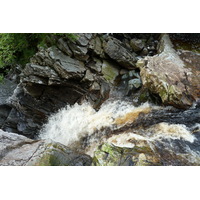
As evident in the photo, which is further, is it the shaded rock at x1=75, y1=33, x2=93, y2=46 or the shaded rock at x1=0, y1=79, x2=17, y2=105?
the shaded rock at x1=0, y1=79, x2=17, y2=105

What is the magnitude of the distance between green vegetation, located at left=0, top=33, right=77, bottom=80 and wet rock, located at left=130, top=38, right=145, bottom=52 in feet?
9.86

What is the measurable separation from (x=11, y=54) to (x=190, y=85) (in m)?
7.31

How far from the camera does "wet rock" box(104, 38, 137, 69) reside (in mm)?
7684

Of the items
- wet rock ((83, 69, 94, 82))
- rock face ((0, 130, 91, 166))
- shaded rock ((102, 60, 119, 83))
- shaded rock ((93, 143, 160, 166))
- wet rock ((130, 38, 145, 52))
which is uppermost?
wet rock ((130, 38, 145, 52))

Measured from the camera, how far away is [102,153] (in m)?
3.93

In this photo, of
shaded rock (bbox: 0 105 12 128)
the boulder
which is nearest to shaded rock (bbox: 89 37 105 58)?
the boulder

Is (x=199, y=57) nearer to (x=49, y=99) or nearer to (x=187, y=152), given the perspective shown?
(x=187, y=152)

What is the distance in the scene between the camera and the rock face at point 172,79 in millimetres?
5629

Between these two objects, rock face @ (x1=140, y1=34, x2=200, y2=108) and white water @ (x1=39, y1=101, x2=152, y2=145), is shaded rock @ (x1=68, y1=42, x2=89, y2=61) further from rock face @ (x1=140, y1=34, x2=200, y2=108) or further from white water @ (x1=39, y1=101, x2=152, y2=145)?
rock face @ (x1=140, y1=34, x2=200, y2=108)

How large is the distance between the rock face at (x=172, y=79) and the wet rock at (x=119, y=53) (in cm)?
127

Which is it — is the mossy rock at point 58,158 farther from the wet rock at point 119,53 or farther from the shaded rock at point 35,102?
the wet rock at point 119,53

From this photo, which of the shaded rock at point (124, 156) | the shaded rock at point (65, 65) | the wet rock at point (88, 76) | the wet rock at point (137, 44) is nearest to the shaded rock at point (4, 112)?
the shaded rock at point (65, 65)

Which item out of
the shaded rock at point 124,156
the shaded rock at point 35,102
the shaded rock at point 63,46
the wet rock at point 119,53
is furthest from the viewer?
the wet rock at point 119,53
